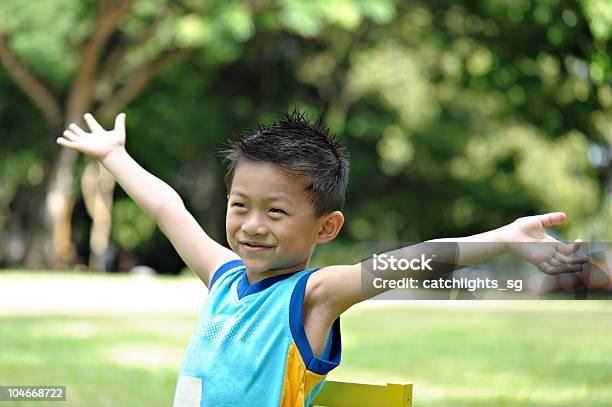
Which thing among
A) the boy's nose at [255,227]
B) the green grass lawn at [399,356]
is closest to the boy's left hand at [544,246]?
the boy's nose at [255,227]

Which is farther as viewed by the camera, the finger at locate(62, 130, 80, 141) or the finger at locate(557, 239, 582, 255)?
the finger at locate(62, 130, 80, 141)

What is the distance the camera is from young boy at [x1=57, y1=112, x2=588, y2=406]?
2.35 meters

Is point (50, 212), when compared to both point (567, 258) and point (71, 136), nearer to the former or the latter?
point (71, 136)

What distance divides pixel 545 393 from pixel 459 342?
2565mm

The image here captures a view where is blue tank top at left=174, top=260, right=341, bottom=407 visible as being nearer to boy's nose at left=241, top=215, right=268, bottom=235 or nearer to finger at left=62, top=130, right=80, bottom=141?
boy's nose at left=241, top=215, right=268, bottom=235

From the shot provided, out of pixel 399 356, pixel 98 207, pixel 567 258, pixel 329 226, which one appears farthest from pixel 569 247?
pixel 98 207

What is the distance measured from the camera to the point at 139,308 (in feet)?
35.1

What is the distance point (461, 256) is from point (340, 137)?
325 cm

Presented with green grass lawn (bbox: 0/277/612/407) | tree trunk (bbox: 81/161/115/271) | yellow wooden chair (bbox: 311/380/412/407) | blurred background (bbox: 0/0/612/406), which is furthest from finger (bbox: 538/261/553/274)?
tree trunk (bbox: 81/161/115/271)

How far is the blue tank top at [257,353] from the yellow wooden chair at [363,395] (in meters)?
0.09

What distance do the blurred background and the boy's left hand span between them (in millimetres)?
2368

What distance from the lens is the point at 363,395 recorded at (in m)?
2.49

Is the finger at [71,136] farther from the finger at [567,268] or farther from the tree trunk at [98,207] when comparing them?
the tree trunk at [98,207]

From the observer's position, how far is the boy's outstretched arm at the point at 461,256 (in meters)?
2.12
